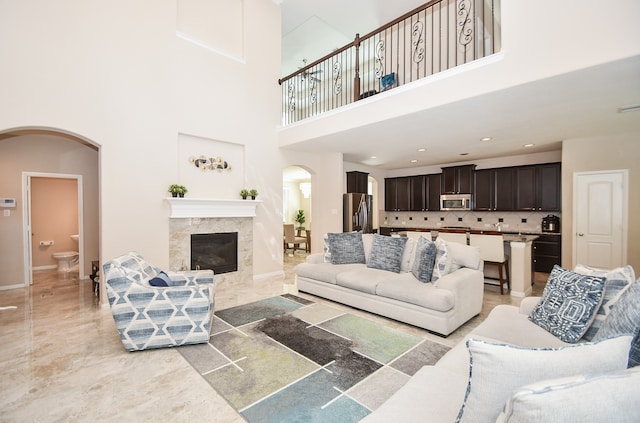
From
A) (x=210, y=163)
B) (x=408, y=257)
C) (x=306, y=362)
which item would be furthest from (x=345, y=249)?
(x=210, y=163)

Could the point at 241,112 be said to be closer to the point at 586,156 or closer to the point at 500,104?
the point at 500,104

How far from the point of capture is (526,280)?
4539 millimetres

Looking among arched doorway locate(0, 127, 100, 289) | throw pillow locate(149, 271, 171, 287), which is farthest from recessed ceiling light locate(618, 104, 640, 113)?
arched doorway locate(0, 127, 100, 289)

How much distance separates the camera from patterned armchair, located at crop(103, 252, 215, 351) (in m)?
2.76

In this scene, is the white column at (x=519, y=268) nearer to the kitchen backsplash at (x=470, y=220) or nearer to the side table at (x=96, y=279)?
the kitchen backsplash at (x=470, y=220)

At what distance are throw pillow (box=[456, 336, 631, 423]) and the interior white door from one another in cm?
→ 576

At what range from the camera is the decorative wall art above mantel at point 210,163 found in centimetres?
505

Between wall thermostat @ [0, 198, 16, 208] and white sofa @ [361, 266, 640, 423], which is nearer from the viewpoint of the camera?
white sofa @ [361, 266, 640, 423]

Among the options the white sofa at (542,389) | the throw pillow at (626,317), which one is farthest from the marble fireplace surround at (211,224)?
the throw pillow at (626,317)

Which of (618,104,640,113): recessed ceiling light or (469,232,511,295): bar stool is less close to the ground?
(618,104,640,113): recessed ceiling light

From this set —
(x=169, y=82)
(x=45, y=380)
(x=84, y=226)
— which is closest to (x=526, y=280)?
(x=45, y=380)

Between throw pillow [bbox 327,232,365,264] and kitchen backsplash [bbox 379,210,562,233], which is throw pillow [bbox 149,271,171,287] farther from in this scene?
kitchen backsplash [bbox 379,210,562,233]

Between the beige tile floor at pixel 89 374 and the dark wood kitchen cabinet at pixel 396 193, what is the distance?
4.85m

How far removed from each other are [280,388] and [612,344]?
2.02m
